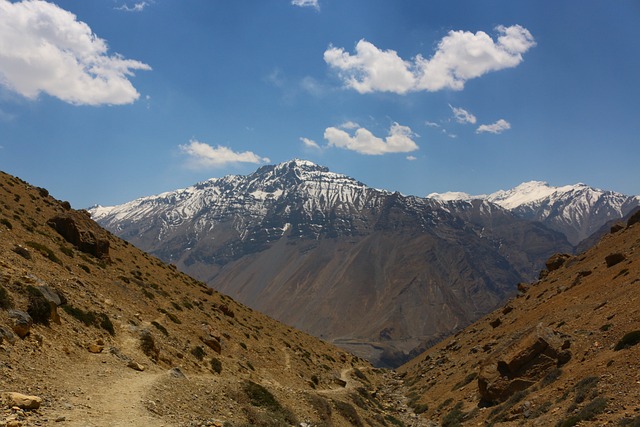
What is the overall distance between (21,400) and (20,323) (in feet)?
24.2

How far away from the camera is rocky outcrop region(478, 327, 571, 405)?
115 feet

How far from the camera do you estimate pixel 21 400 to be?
48.3ft

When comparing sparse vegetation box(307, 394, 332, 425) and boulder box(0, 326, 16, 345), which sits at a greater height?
boulder box(0, 326, 16, 345)

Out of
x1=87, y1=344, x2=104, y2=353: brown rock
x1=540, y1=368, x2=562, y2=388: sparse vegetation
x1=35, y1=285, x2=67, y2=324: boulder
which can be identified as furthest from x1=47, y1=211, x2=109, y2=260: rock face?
x1=540, y1=368, x2=562, y2=388: sparse vegetation

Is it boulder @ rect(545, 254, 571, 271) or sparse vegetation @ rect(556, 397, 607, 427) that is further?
boulder @ rect(545, 254, 571, 271)

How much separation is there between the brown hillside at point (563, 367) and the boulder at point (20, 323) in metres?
27.3

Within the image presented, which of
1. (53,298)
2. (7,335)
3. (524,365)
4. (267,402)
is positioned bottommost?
(267,402)

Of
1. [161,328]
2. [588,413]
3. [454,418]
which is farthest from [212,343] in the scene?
[588,413]

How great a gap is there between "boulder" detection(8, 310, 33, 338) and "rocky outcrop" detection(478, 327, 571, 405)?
33.2 meters

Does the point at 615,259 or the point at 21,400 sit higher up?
the point at 615,259

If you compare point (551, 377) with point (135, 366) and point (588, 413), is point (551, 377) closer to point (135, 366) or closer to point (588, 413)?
point (588, 413)

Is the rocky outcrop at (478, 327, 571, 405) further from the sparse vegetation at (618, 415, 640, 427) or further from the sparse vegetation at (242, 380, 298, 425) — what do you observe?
the sparse vegetation at (242, 380, 298, 425)

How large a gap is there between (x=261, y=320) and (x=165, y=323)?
36.1 m

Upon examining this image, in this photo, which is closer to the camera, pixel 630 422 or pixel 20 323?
pixel 630 422
